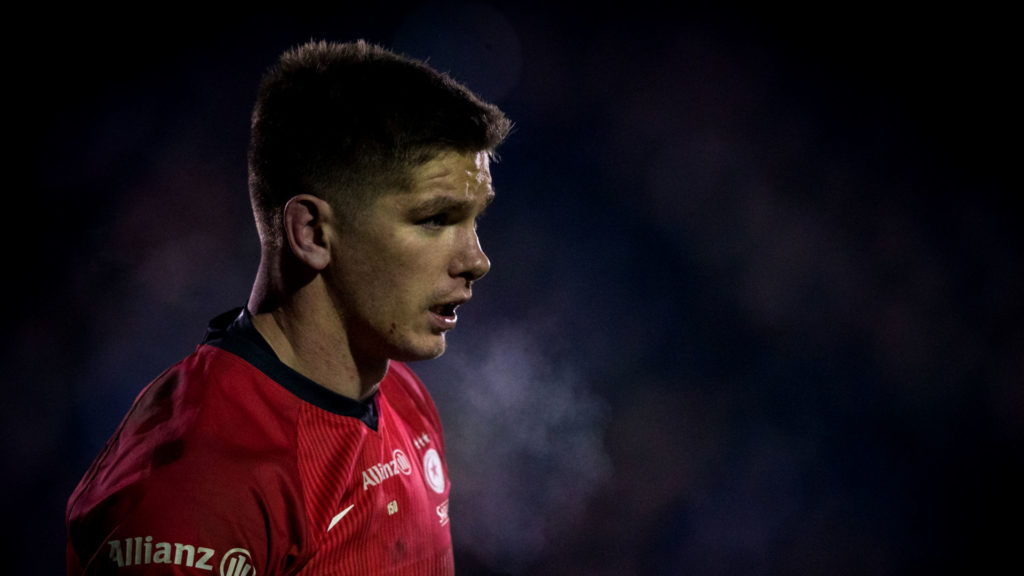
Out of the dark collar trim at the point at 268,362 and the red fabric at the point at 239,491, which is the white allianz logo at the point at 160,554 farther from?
the dark collar trim at the point at 268,362

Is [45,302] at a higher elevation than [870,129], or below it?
below

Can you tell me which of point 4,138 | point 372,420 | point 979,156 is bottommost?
point 372,420

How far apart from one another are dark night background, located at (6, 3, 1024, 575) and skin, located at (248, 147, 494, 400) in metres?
1.70

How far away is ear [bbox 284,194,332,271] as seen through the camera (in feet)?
3.73

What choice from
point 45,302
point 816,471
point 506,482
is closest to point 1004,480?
point 816,471

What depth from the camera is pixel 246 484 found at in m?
0.99

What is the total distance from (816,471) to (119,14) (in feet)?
12.6

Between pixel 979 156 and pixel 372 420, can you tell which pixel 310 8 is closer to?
pixel 372 420

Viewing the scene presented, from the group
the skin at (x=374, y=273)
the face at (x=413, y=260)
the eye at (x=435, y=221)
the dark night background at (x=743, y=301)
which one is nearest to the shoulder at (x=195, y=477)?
the skin at (x=374, y=273)

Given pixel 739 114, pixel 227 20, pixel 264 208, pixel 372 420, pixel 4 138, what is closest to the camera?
pixel 264 208

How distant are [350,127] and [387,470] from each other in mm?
752

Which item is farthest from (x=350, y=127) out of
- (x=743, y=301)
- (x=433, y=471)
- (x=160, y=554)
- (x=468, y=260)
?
(x=743, y=301)

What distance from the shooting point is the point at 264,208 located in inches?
48.0

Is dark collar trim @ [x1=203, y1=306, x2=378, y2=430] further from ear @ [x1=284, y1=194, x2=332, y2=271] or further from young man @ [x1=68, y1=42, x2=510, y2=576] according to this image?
ear @ [x1=284, y1=194, x2=332, y2=271]
